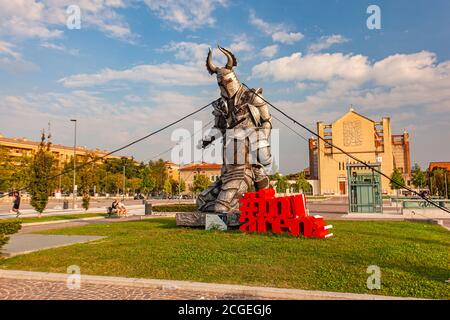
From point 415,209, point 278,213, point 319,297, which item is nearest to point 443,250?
point 278,213

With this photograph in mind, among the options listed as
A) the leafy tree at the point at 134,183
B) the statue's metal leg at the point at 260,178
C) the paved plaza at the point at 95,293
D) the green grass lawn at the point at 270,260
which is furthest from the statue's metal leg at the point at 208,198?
the leafy tree at the point at 134,183

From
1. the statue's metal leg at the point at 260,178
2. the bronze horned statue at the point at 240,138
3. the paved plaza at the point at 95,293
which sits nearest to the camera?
the paved plaza at the point at 95,293

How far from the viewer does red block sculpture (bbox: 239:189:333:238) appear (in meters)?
11.1

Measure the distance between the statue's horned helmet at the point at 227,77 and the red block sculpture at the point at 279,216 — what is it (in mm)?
4409

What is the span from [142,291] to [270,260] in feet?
10.1

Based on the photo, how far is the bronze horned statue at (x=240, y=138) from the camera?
13.5 metres

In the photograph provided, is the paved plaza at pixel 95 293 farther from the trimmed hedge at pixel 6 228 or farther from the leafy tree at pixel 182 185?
the leafy tree at pixel 182 185

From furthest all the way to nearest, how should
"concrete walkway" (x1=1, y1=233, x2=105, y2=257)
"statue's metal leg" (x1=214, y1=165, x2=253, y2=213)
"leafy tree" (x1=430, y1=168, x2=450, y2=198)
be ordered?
1. "leafy tree" (x1=430, y1=168, x2=450, y2=198)
2. "statue's metal leg" (x1=214, y1=165, x2=253, y2=213)
3. "concrete walkway" (x1=1, y1=233, x2=105, y2=257)

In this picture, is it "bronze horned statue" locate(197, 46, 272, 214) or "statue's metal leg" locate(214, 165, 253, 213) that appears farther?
"bronze horned statue" locate(197, 46, 272, 214)

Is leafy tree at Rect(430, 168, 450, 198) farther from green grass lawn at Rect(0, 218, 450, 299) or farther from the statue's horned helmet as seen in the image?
the statue's horned helmet

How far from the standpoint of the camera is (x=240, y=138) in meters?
13.7

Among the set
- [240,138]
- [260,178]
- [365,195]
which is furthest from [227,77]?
[365,195]

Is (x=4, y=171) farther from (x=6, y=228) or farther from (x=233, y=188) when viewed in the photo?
(x=6, y=228)

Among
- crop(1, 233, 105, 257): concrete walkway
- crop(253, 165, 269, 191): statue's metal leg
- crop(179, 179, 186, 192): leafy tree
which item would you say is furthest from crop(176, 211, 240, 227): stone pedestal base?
crop(179, 179, 186, 192): leafy tree
